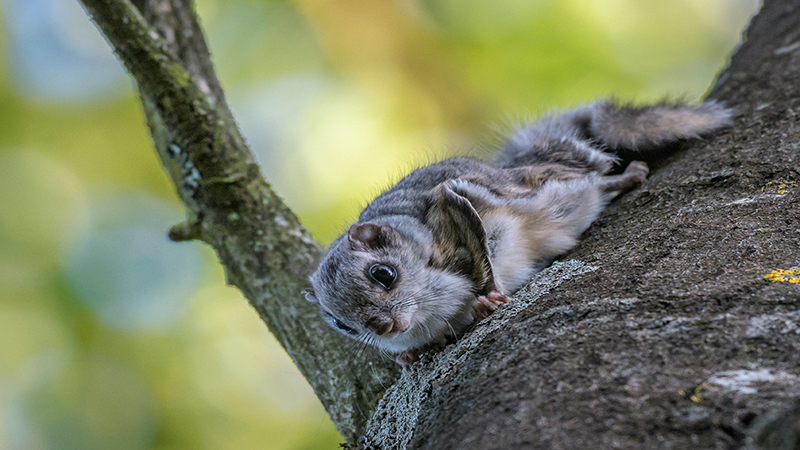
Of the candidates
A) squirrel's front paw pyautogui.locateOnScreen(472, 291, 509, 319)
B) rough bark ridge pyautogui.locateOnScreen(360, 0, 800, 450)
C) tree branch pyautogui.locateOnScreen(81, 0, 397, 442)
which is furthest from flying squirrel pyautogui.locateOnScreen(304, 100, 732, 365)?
rough bark ridge pyautogui.locateOnScreen(360, 0, 800, 450)

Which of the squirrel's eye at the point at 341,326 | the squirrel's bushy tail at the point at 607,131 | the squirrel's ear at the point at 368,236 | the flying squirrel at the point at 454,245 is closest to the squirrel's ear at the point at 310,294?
the flying squirrel at the point at 454,245

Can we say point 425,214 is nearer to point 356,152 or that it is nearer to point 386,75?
point 356,152

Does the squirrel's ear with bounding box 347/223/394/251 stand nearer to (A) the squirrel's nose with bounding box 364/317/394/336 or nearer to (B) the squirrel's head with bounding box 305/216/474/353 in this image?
(B) the squirrel's head with bounding box 305/216/474/353

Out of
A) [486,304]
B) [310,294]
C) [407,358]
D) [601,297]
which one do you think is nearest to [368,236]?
[310,294]

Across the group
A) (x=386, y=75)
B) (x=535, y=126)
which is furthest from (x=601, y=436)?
(x=386, y=75)

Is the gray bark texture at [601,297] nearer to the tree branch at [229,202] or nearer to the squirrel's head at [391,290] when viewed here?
the tree branch at [229,202]

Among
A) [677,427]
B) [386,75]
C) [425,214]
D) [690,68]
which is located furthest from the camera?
[690,68]
